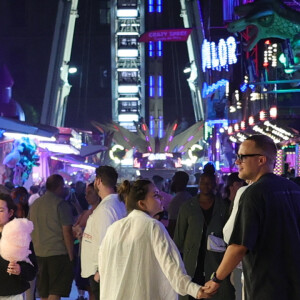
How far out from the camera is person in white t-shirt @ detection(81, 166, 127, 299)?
7.07 meters

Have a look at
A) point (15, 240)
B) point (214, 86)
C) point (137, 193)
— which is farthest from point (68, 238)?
point (214, 86)

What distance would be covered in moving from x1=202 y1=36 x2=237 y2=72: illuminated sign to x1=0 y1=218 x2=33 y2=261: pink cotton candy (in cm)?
3030

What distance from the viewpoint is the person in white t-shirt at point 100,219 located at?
23.2ft

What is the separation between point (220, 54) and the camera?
122 feet

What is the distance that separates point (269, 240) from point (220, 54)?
32.7 meters

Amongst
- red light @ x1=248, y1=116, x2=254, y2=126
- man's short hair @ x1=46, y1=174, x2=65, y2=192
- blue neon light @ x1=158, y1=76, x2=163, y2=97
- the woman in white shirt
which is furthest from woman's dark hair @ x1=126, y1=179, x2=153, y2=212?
blue neon light @ x1=158, y1=76, x2=163, y2=97

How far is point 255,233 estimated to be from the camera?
4969mm

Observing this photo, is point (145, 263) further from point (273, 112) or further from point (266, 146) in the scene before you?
point (273, 112)

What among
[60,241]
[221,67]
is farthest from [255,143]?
[221,67]

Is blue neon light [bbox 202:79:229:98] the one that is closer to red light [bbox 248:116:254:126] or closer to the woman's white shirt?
red light [bbox 248:116:254:126]

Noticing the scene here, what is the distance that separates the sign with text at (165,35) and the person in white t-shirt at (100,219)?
42.3 metres

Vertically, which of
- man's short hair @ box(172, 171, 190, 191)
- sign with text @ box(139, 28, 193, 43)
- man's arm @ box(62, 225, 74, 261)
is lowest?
man's arm @ box(62, 225, 74, 261)

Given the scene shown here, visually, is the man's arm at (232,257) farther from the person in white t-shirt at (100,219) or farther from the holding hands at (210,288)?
the person in white t-shirt at (100,219)

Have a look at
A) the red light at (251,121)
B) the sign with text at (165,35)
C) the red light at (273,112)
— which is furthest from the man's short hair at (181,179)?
the sign with text at (165,35)
